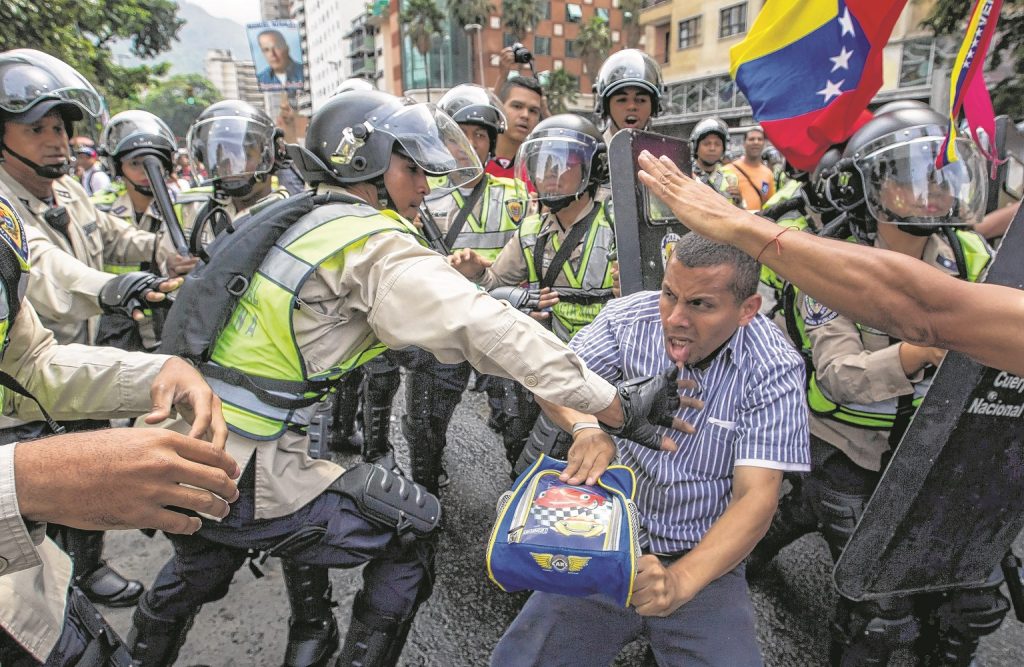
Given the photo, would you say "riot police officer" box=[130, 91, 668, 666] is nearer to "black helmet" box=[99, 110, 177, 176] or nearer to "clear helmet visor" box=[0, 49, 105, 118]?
"clear helmet visor" box=[0, 49, 105, 118]

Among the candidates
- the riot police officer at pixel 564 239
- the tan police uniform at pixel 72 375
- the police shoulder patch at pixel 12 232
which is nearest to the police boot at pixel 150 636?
the tan police uniform at pixel 72 375

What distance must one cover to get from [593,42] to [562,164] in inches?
1787

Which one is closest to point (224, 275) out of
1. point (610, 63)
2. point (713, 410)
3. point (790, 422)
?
point (713, 410)

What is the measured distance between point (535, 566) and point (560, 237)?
228cm

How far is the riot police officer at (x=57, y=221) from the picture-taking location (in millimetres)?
2557

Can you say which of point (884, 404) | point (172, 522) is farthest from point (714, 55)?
point (172, 522)

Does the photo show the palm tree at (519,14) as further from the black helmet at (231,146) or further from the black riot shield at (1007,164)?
the black helmet at (231,146)

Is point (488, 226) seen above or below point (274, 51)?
below

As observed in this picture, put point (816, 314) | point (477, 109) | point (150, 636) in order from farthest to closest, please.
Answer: point (477, 109) < point (816, 314) < point (150, 636)

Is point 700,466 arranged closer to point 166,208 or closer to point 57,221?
point 166,208

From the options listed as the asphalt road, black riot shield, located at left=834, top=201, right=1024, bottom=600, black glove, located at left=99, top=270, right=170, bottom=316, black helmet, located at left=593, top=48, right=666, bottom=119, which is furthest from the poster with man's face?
black riot shield, located at left=834, top=201, right=1024, bottom=600

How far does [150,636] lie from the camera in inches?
81.1

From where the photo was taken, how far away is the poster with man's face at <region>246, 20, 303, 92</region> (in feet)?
117

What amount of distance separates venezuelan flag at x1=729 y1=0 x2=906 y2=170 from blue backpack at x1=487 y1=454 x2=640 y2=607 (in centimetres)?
243
